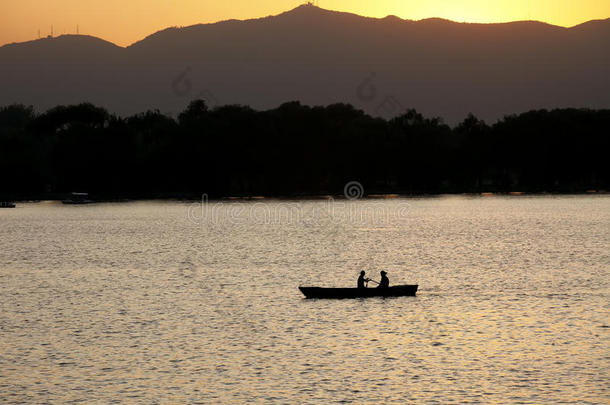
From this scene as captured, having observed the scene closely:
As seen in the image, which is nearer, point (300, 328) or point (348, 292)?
point (300, 328)

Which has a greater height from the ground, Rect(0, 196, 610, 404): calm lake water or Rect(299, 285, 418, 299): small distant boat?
Rect(299, 285, 418, 299): small distant boat

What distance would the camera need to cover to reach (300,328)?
5878cm

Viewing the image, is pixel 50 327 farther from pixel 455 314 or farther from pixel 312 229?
pixel 312 229

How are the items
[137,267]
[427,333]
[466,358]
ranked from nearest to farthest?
1. [466,358]
2. [427,333]
3. [137,267]

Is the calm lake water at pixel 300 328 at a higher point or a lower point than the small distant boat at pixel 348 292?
lower

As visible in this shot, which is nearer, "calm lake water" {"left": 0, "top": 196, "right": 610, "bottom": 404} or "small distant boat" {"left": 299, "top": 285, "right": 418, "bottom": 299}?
"calm lake water" {"left": 0, "top": 196, "right": 610, "bottom": 404}

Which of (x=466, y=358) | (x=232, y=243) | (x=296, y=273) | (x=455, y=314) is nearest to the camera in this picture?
(x=466, y=358)

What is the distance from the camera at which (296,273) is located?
306 ft

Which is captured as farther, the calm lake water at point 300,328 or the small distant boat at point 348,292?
the small distant boat at point 348,292

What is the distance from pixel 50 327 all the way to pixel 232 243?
78392 mm

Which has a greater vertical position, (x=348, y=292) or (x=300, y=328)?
(x=348, y=292)

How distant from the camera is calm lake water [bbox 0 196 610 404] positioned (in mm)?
43656

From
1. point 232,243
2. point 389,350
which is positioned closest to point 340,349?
point 389,350

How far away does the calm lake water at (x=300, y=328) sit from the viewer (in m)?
43.7
